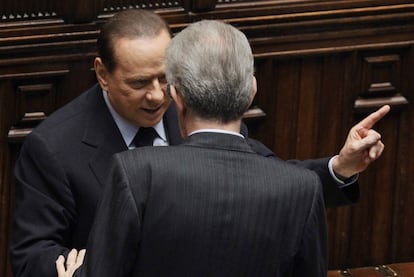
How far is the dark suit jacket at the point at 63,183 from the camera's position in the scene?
411 cm

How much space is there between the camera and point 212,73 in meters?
3.29

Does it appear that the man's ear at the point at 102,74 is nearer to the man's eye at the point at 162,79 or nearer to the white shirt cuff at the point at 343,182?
the man's eye at the point at 162,79

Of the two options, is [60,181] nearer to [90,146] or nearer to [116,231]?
[90,146]

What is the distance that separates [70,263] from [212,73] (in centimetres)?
86

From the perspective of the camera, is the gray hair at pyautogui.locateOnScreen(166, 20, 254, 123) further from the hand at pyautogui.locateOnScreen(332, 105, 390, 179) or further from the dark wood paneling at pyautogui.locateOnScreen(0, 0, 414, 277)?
the dark wood paneling at pyautogui.locateOnScreen(0, 0, 414, 277)

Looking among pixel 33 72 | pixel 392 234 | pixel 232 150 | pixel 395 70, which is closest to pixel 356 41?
pixel 395 70

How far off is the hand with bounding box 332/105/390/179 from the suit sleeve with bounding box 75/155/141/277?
0.90 meters

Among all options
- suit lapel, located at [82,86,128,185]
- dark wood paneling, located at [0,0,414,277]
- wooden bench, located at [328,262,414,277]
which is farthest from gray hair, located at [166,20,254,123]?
wooden bench, located at [328,262,414,277]

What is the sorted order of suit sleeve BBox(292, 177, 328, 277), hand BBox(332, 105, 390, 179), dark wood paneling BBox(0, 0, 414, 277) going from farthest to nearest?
dark wood paneling BBox(0, 0, 414, 277) → hand BBox(332, 105, 390, 179) → suit sleeve BBox(292, 177, 328, 277)

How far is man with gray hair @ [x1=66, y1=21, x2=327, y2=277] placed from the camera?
3279 millimetres

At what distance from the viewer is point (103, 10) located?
5.14 m

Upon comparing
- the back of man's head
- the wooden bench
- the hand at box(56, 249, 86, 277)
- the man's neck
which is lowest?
the wooden bench

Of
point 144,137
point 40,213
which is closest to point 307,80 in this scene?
point 144,137

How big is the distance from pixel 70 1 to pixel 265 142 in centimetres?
102
